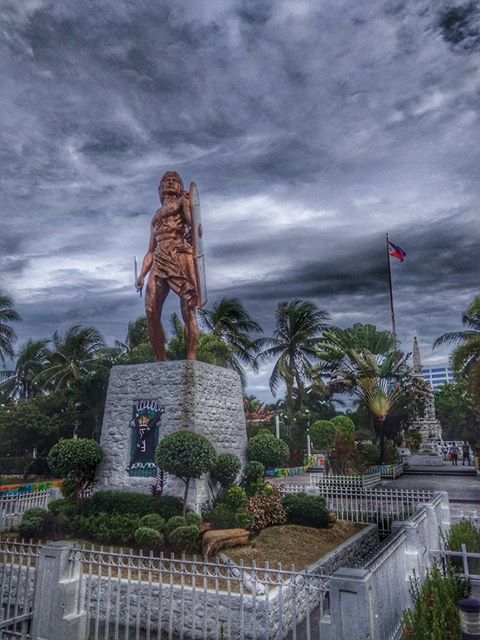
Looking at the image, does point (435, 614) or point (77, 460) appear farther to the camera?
point (77, 460)

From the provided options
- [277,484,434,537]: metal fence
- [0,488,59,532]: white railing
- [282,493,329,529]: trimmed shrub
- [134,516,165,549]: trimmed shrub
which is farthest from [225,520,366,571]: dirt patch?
[0,488,59,532]: white railing

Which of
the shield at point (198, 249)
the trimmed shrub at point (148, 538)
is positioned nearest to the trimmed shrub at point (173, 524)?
the trimmed shrub at point (148, 538)

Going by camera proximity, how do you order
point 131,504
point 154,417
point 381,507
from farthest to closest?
point 381,507
point 154,417
point 131,504

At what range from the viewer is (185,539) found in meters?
8.75

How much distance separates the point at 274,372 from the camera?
96.0 ft

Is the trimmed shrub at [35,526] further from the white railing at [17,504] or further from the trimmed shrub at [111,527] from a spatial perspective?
the white railing at [17,504]

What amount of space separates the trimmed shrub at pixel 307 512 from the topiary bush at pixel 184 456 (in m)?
2.54

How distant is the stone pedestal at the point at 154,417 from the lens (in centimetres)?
1114

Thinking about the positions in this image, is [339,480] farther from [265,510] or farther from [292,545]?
[292,545]

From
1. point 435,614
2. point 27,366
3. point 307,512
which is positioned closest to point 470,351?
point 307,512

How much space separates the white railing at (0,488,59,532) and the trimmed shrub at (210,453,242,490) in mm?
4258

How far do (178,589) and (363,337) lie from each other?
23.3 m

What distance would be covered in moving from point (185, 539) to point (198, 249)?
7.01 metres

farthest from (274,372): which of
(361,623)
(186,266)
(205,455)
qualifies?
(361,623)
